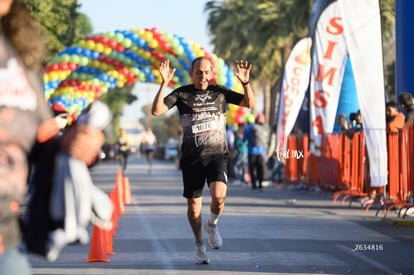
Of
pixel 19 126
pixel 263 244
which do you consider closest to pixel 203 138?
pixel 263 244

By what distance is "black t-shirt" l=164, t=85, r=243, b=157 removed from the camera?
367 inches

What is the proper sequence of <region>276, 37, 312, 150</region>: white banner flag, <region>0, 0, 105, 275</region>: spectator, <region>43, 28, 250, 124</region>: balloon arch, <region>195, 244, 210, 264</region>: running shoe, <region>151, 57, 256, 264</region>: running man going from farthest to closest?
<region>43, 28, 250, 124</region>: balloon arch < <region>276, 37, 312, 150</region>: white banner flag < <region>195, 244, 210, 264</region>: running shoe < <region>151, 57, 256, 264</region>: running man < <region>0, 0, 105, 275</region>: spectator

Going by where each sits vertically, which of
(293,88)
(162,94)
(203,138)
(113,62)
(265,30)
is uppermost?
(265,30)

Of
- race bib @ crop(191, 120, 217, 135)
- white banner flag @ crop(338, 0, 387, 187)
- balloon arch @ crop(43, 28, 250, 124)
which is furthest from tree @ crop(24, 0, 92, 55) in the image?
race bib @ crop(191, 120, 217, 135)

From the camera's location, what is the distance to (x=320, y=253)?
10.5m

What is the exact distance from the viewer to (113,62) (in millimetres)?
30312

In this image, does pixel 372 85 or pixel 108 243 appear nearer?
pixel 108 243

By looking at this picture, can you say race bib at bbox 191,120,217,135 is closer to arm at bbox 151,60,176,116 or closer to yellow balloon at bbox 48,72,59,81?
arm at bbox 151,60,176,116

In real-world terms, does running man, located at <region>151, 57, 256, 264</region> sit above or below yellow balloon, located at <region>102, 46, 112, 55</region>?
below

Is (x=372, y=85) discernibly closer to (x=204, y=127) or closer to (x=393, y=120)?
(x=393, y=120)

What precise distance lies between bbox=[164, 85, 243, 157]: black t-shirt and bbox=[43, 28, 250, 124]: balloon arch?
19.6 metres

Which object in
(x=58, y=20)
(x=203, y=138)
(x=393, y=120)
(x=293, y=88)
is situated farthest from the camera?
(x=58, y=20)

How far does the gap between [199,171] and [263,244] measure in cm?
234

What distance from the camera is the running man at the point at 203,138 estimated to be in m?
9.31
